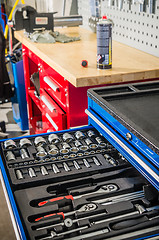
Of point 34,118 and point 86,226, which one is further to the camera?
point 34,118

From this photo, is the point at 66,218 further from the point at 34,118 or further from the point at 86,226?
the point at 34,118

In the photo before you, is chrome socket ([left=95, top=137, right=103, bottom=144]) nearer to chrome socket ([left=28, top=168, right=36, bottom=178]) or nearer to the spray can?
chrome socket ([left=28, top=168, right=36, bottom=178])

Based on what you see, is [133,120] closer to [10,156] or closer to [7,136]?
[10,156]

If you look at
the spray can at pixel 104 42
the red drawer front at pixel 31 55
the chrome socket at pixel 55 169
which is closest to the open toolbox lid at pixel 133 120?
the chrome socket at pixel 55 169

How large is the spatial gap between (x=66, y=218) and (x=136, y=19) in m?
1.61

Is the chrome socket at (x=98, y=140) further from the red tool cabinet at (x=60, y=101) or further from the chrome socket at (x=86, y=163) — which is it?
the red tool cabinet at (x=60, y=101)

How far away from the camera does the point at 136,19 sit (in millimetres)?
2107

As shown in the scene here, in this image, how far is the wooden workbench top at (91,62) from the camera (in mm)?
1549

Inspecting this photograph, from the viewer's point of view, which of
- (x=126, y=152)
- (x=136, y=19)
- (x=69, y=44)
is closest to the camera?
(x=126, y=152)

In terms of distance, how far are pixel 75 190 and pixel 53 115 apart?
1.05 metres

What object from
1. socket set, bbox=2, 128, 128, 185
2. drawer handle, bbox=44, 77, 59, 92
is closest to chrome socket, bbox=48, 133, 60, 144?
socket set, bbox=2, 128, 128, 185

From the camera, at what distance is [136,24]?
2.12 m

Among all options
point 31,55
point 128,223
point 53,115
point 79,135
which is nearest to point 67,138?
point 79,135

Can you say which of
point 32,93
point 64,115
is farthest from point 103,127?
point 32,93
